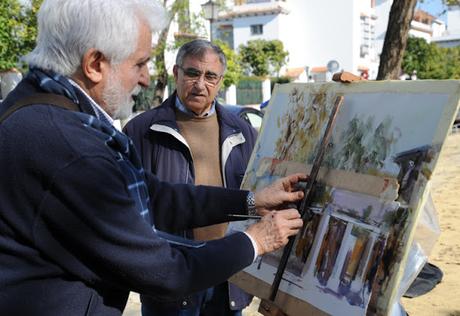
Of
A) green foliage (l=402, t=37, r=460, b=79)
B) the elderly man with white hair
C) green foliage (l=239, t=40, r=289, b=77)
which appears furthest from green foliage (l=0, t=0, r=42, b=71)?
green foliage (l=402, t=37, r=460, b=79)

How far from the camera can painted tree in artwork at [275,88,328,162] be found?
2.23 metres

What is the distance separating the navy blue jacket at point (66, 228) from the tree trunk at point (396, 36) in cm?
517

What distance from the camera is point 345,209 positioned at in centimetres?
191

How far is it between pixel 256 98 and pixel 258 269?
1222 inches

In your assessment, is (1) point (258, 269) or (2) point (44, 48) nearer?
(2) point (44, 48)

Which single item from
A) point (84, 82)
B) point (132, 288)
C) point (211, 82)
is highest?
point (84, 82)

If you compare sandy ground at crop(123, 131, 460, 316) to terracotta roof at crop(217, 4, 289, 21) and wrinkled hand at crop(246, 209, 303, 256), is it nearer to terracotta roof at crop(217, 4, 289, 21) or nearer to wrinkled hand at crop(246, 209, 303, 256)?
wrinkled hand at crop(246, 209, 303, 256)

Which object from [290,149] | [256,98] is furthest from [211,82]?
[256,98]

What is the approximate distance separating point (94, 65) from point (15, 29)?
40.9ft

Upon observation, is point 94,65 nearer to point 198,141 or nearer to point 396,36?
point 198,141

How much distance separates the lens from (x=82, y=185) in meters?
1.37

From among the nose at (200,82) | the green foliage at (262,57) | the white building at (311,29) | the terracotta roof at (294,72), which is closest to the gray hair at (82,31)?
the nose at (200,82)

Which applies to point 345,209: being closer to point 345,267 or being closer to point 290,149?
point 345,267

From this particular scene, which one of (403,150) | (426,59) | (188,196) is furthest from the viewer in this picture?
(426,59)
